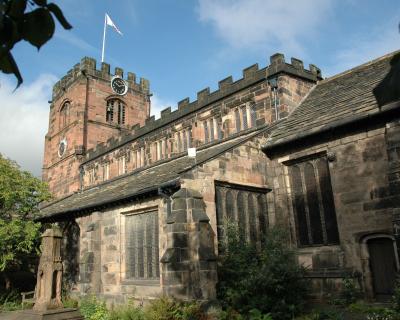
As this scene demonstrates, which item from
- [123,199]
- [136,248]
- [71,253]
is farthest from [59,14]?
[71,253]

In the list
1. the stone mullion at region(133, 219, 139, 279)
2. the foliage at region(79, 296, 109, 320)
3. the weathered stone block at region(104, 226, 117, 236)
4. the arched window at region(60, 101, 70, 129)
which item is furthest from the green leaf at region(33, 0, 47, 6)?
the arched window at region(60, 101, 70, 129)

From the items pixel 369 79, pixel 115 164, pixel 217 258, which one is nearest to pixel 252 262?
pixel 217 258

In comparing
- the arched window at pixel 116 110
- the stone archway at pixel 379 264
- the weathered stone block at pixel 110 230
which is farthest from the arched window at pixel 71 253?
the arched window at pixel 116 110

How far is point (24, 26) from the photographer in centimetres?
179

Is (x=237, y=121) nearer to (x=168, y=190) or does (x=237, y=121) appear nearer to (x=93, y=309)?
(x=168, y=190)

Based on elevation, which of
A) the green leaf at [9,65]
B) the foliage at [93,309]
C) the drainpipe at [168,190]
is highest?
the drainpipe at [168,190]

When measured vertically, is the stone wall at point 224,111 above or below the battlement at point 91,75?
below

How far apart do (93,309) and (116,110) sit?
2159 centimetres

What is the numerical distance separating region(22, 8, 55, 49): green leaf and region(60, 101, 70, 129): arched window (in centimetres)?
3244

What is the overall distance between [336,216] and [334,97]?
15.0 feet

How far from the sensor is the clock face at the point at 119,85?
3313 cm

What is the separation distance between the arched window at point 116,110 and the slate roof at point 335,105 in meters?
20.2

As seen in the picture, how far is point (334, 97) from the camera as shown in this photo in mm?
14062

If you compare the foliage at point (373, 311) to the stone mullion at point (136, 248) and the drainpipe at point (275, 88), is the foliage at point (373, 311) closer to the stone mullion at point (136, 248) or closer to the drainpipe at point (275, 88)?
the stone mullion at point (136, 248)
